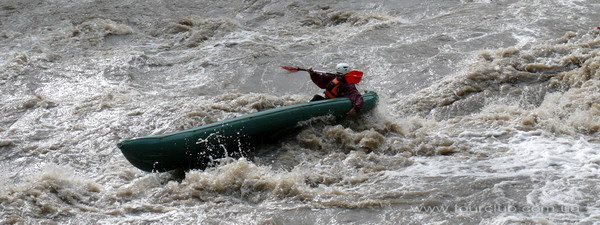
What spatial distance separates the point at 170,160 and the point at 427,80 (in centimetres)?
399

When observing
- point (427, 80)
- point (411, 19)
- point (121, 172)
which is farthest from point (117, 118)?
point (411, 19)

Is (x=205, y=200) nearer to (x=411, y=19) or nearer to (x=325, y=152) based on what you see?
(x=325, y=152)

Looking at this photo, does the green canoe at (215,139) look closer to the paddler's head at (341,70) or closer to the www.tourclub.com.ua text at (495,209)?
the paddler's head at (341,70)

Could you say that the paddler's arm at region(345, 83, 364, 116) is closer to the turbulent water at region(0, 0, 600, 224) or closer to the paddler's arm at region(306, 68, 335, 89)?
the turbulent water at region(0, 0, 600, 224)

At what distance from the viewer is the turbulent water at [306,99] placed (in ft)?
19.1

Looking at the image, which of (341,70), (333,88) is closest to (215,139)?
(333,88)

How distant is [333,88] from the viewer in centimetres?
762

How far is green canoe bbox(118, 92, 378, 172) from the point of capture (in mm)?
6383

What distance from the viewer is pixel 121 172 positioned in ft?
22.3

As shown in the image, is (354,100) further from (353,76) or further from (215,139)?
(215,139)

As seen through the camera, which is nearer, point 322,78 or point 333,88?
point 333,88

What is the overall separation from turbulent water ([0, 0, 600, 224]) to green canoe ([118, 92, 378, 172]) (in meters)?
0.15

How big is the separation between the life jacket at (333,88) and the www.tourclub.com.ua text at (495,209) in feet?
7.49

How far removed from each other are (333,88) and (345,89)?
5.2 inches
